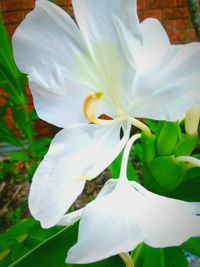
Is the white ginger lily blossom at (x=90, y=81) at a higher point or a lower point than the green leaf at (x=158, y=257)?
higher

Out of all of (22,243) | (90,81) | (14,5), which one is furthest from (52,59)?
(14,5)

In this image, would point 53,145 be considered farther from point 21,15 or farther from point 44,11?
point 21,15

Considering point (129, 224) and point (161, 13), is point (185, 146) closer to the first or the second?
point (129, 224)

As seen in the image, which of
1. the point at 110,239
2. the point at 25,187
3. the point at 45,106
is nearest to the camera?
the point at 110,239

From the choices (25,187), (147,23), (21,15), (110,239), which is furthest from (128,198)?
(21,15)

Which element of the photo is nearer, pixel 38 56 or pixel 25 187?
pixel 38 56

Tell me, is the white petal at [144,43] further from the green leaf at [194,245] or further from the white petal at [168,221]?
the green leaf at [194,245]

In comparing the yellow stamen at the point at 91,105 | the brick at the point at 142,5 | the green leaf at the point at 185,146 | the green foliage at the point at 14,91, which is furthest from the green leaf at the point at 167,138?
the brick at the point at 142,5

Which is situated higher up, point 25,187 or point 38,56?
point 38,56
